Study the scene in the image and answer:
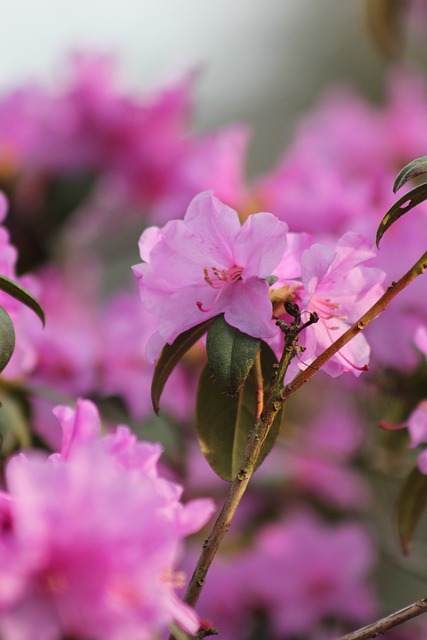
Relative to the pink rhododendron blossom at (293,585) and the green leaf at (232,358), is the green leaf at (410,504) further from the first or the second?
the pink rhododendron blossom at (293,585)

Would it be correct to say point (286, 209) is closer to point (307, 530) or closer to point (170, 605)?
point (307, 530)

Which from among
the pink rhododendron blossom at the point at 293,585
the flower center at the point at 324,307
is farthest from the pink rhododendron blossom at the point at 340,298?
the pink rhododendron blossom at the point at 293,585

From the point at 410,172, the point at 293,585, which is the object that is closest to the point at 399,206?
the point at 410,172

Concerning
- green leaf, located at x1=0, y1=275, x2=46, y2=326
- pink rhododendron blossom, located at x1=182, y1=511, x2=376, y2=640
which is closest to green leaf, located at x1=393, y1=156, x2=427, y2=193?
green leaf, located at x1=0, y1=275, x2=46, y2=326

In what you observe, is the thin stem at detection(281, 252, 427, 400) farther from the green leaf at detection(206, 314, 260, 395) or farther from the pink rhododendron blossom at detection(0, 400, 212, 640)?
the pink rhododendron blossom at detection(0, 400, 212, 640)

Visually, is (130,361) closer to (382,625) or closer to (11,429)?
(11,429)

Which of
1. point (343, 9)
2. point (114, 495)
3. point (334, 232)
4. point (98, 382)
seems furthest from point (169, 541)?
point (343, 9)

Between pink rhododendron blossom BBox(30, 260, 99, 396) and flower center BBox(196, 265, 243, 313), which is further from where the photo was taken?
pink rhododendron blossom BBox(30, 260, 99, 396)
